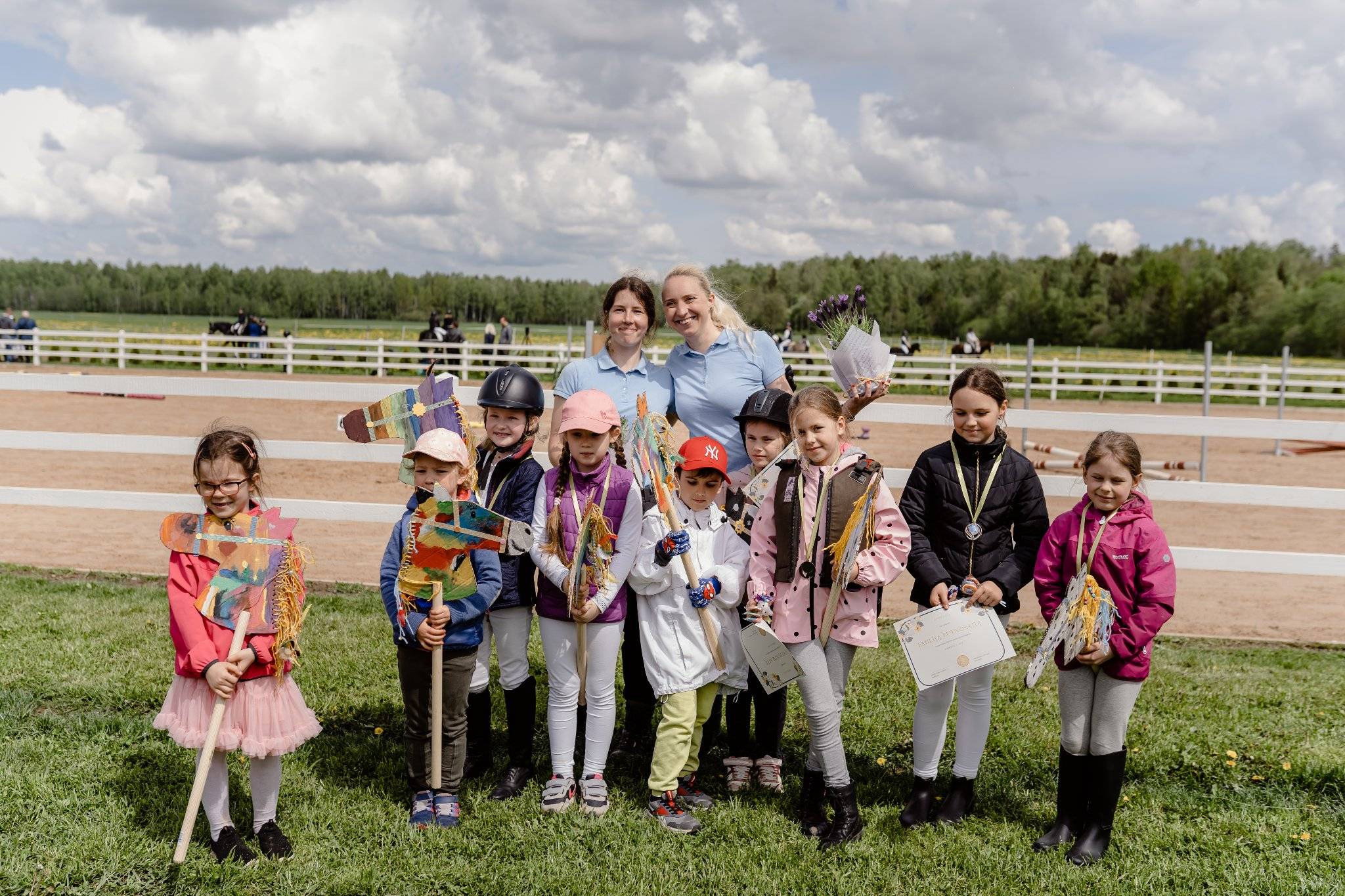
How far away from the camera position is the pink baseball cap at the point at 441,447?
3316mm

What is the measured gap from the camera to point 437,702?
3.31 metres

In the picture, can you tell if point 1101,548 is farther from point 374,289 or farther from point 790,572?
point 374,289

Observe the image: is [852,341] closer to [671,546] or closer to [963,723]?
[671,546]

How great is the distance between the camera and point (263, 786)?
3.23 metres

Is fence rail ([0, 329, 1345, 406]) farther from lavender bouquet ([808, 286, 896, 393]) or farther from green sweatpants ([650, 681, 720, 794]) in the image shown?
green sweatpants ([650, 681, 720, 794])

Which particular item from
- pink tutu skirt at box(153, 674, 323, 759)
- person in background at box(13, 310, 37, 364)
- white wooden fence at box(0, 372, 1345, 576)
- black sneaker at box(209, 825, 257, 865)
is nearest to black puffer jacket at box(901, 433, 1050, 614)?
white wooden fence at box(0, 372, 1345, 576)

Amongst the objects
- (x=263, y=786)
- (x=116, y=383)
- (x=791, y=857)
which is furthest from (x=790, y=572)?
(x=116, y=383)

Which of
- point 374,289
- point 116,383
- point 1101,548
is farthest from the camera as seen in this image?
point 374,289

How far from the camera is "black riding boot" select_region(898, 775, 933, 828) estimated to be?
3553 mm

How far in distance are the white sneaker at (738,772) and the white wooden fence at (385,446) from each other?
8.27ft

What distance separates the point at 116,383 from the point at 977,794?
19.2ft

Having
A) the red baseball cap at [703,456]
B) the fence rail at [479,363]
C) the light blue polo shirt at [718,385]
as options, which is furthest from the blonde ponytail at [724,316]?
the fence rail at [479,363]

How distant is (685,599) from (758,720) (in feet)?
2.31

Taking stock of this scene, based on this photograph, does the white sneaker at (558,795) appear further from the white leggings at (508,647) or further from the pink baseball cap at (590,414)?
the pink baseball cap at (590,414)
